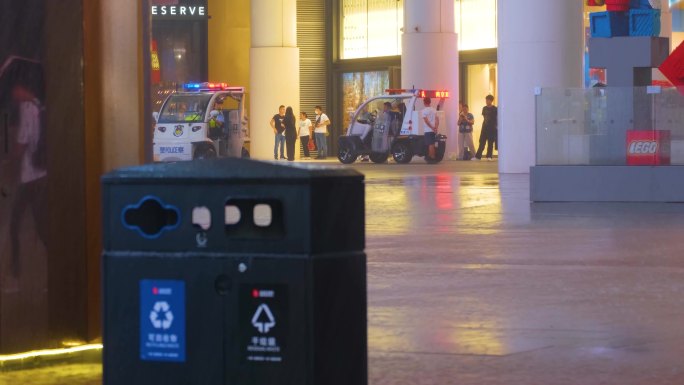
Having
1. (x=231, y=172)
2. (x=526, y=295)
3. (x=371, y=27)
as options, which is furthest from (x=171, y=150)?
(x=231, y=172)

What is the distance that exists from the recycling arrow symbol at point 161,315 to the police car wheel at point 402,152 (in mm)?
32690

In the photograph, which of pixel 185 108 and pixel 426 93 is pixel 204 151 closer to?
pixel 185 108

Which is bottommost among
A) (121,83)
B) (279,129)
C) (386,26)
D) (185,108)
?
(121,83)

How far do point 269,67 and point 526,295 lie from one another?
1336 inches

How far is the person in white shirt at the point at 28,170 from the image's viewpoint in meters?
6.25

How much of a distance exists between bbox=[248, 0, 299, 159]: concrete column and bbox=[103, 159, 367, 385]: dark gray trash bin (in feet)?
128

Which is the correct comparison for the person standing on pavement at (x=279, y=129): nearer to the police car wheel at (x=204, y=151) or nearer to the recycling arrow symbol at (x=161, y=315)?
the police car wheel at (x=204, y=151)

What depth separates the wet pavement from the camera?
6.67 meters

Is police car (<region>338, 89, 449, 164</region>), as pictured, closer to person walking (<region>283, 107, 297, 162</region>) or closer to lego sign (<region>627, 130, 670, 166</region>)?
person walking (<region>283, 107, 297, 162</region>)

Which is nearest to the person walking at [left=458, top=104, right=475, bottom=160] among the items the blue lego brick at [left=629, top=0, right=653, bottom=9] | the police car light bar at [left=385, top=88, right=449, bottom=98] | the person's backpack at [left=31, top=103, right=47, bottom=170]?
the police car light bar at [left=385, top=88, right=449, bottom=98]

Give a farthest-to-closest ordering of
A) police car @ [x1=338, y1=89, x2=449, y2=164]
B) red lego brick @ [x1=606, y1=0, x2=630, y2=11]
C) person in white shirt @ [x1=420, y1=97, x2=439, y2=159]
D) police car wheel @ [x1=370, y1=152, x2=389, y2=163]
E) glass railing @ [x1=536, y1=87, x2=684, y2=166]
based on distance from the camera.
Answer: police car wheel @ [x1=370, y1=152, x2=389, y2=163] < police car @ [x1=338, y1=89, x2=449, y2=164] < person in white shirt @ [x1=420, y1=97, x2=439, y2=159] < red lego brick @ [x1=606, y1=0, x2=630, y2=11] < glass railing @ [x1=536, y1=87, x2=684, y2=166]

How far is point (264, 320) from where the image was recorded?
3555mm

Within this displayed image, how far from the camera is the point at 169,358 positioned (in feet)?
12.0

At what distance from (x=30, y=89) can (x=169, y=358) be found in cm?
294
